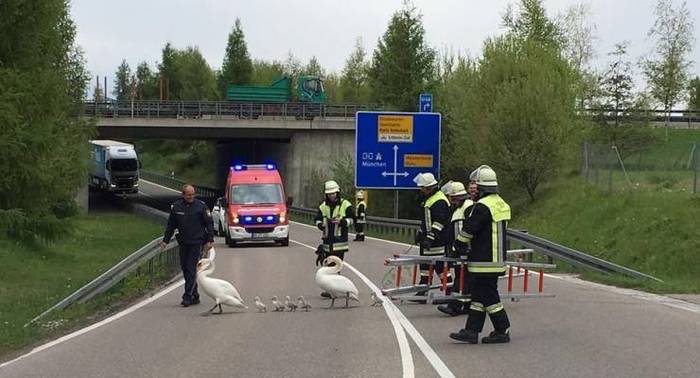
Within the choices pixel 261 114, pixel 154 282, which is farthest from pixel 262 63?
pixel 154 282

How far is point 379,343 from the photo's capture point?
35.4 feet

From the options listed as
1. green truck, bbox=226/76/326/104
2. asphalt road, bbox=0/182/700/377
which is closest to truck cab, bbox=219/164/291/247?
asphalt road, bbox=0/182/700/377

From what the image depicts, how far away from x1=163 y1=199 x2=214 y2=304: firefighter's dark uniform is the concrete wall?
44.1m

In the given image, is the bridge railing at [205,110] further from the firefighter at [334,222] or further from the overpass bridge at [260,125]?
the firefighter at [334,222]

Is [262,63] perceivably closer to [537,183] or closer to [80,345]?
[537,183]

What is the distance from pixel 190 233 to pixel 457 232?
442 cm

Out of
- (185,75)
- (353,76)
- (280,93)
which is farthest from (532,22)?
(185,75)

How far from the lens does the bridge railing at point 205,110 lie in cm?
5825

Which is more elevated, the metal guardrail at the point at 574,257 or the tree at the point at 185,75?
the tree at the point at 185,75

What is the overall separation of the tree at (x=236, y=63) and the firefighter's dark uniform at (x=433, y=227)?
98.4m

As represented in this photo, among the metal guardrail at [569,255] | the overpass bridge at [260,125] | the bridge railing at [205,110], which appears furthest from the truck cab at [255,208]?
the bridge railing at [205,110]

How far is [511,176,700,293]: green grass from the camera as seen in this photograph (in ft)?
68.1

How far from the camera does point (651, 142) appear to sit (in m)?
42.4

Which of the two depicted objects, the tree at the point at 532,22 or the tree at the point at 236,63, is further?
the tree at the point at 236,63
